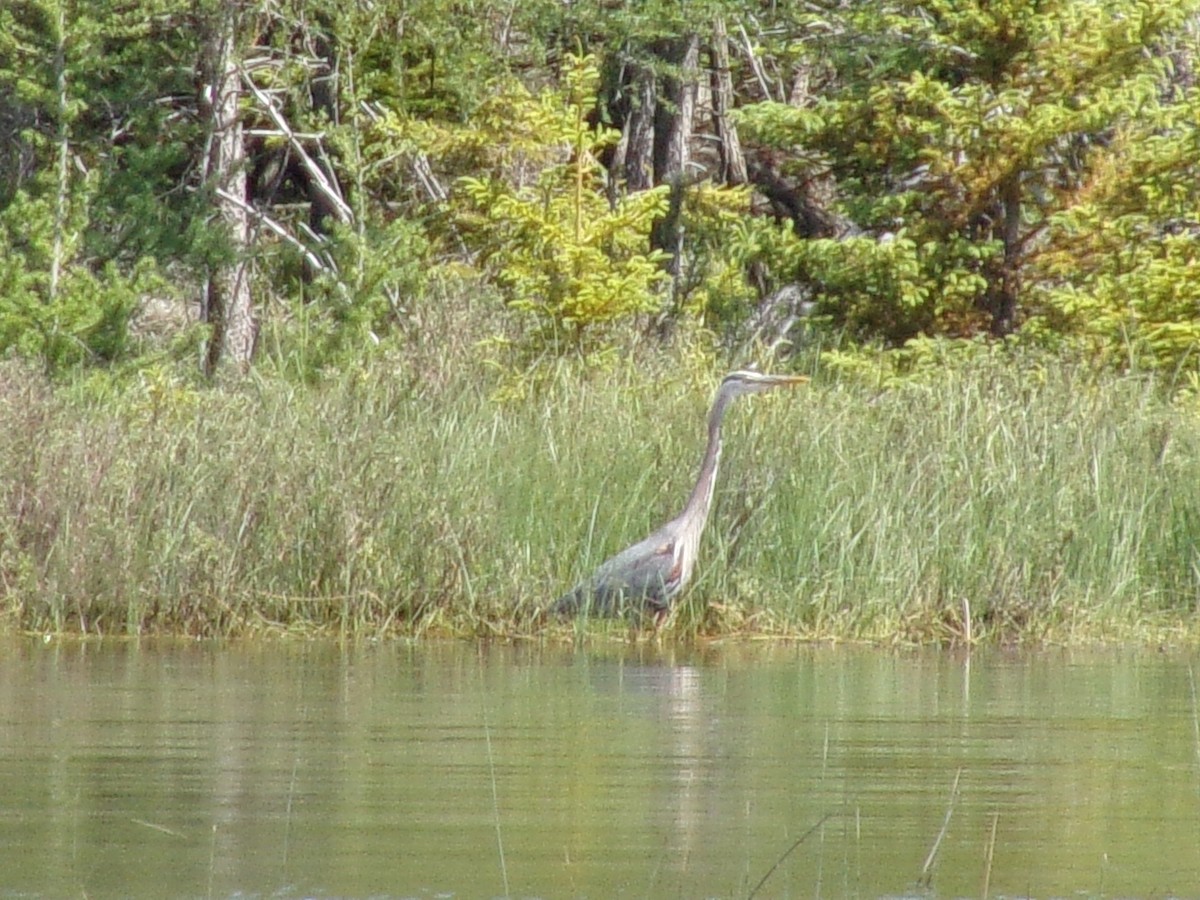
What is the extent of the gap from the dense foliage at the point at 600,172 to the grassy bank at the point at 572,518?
371 cm

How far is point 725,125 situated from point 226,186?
4679 mm

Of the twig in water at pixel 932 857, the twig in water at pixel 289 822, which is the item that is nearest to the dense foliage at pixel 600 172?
the twig in water at pixel 289 822

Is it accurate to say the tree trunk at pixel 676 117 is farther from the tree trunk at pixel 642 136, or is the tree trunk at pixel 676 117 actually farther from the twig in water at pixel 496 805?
the twig in water at pixel 496 805

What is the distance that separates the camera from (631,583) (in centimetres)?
1031

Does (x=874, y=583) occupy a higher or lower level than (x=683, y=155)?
lower

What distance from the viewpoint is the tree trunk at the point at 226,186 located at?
18422 mm

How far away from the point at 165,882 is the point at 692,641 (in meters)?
5.89

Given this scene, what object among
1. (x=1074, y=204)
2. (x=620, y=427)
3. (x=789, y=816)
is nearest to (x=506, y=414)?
(x=620, y=427)

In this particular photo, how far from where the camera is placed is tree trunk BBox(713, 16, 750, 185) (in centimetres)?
2097

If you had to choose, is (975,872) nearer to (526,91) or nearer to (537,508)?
(537,508)

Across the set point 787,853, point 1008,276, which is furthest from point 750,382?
point 787,853

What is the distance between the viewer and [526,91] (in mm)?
19641

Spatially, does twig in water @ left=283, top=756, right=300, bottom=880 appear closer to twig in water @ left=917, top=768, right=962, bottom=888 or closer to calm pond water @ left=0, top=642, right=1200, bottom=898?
calm pond water @ left=0, top=642, right=1200, bottom=898

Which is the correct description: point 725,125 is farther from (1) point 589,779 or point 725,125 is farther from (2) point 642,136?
(1) point 589,779
